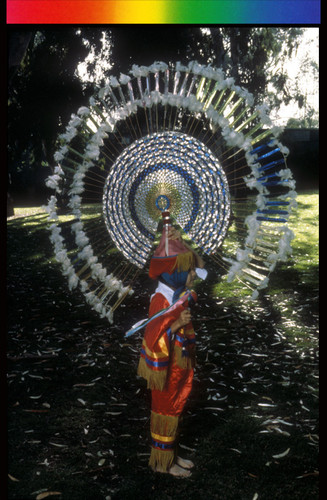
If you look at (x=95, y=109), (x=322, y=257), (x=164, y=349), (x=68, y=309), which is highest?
(x=95, y=109)

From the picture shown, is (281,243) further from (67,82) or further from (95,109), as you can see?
(67,82)

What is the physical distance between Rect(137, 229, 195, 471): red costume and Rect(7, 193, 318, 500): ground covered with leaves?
39 centimetres

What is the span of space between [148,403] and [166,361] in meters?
1.53

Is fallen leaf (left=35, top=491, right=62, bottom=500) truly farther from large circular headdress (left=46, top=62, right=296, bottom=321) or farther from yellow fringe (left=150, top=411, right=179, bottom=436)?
large circular headdress (left=46, top=62, right=296, bottom=321)

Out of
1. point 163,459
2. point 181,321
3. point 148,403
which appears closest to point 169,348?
point 181,321

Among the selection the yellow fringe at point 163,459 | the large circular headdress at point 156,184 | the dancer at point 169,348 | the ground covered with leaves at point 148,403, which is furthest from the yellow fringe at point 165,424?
the large circular headdress at point 156,184

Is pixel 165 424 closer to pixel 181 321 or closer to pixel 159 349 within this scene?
pixel 159 349

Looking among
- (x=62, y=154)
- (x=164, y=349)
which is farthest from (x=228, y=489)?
(x=62, y=154)

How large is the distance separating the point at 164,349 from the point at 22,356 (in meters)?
3.14

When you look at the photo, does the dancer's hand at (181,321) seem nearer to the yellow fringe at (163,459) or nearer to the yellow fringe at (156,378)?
the yellow fringe at (156,378)

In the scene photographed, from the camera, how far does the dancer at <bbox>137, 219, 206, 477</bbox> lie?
10.4 feet

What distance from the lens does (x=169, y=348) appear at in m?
3.20

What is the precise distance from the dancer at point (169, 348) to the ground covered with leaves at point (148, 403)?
35cm

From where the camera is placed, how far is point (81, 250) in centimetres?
334
